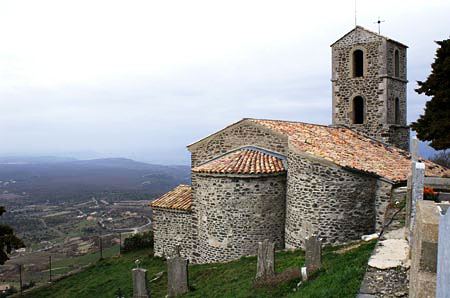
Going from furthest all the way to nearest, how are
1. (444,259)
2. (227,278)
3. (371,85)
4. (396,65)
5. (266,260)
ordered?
(396,65) → (371,85) → (227,278) → (266,260) → (444,259)

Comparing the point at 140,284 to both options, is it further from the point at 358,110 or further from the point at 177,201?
the point at 358,110

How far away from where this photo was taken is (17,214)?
7900cm

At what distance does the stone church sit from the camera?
1239cm

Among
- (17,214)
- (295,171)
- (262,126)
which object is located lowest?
(17,214)

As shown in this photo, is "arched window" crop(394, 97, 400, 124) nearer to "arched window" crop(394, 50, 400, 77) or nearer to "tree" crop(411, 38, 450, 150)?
"arched window" crop(394, 50, 400, 77)

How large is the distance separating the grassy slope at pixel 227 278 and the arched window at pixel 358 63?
1164 cm

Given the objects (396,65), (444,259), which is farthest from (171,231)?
(444,259)

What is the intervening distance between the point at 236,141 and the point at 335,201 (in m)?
4.91

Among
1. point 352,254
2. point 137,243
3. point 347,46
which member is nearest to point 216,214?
point 352,254

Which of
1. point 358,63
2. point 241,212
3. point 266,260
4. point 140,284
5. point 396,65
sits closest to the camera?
point 266,260

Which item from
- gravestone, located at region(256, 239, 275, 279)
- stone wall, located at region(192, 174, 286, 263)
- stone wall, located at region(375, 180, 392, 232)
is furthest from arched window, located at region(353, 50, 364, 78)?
gravestone, located at region(256, 239, 275, 279)

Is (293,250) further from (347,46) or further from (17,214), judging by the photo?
(17,214)

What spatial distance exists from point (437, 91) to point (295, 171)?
6.18 meters

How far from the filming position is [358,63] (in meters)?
20.2
